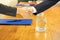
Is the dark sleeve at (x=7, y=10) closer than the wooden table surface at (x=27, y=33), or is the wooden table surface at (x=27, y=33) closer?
the wooden table surface at (x=27, y=33)

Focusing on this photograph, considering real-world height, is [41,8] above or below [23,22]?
above

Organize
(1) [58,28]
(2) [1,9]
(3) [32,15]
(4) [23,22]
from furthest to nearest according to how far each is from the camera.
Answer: (3) [32,15] → (2) [1,9] → (4) [23,22] → (1) [58,28]

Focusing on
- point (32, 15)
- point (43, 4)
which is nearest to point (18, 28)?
point (32, 15)

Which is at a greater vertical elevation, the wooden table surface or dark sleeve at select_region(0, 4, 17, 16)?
dark sleeve at select_region(0, 4, 17, 16)

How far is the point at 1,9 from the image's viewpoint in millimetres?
1557

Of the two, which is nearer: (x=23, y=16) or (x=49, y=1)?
(x=23, y=16)

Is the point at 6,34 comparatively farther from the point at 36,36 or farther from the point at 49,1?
the point at 49,1

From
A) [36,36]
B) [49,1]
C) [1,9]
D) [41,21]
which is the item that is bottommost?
[36,36]

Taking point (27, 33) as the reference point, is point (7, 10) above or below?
above

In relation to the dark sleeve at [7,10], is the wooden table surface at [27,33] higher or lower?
lower

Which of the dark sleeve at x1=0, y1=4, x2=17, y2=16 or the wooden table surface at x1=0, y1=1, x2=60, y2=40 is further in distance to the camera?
the dark sleeve at x1=0, y1=4, x2=17, y2=16

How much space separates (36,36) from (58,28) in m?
0.28

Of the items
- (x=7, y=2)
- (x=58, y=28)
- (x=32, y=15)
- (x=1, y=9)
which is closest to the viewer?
(x=58, y=28)

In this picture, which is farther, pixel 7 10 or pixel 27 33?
pixel 7 10
